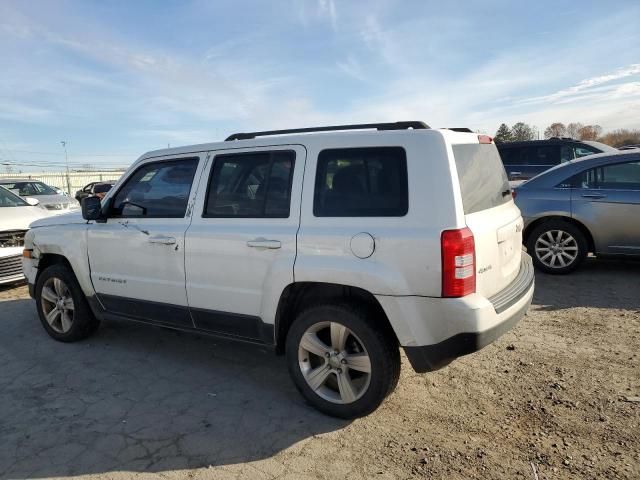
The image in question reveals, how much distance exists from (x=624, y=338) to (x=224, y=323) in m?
3.56

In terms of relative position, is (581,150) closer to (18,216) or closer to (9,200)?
(18,216)

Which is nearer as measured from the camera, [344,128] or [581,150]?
[344,128]

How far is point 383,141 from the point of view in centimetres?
313

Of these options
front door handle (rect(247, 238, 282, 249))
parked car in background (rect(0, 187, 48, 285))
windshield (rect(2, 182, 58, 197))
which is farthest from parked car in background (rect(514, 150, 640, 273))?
windshield (rect(2, 182, 58, 197))

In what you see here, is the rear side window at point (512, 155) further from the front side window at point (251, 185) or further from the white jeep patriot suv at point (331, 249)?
the front side window at point (251, 185)

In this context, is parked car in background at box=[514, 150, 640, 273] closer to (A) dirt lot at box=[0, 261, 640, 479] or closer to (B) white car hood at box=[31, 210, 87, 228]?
(A) dirt lot at box=[0, 261, 640, 479]

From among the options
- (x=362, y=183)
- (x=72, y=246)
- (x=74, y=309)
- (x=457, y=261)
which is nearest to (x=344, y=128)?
(x=362, y=183)

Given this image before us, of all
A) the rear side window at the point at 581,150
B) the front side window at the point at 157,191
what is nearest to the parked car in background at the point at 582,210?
the front side window at the point at 157,191

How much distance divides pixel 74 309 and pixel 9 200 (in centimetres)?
484

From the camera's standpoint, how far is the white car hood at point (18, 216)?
23.9 ft

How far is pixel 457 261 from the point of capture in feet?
9.29

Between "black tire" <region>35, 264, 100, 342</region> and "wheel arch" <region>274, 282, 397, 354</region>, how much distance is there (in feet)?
7.61

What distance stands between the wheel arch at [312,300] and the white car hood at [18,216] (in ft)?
18.5

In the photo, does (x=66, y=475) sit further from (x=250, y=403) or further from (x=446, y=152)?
(x=446, y=152)
